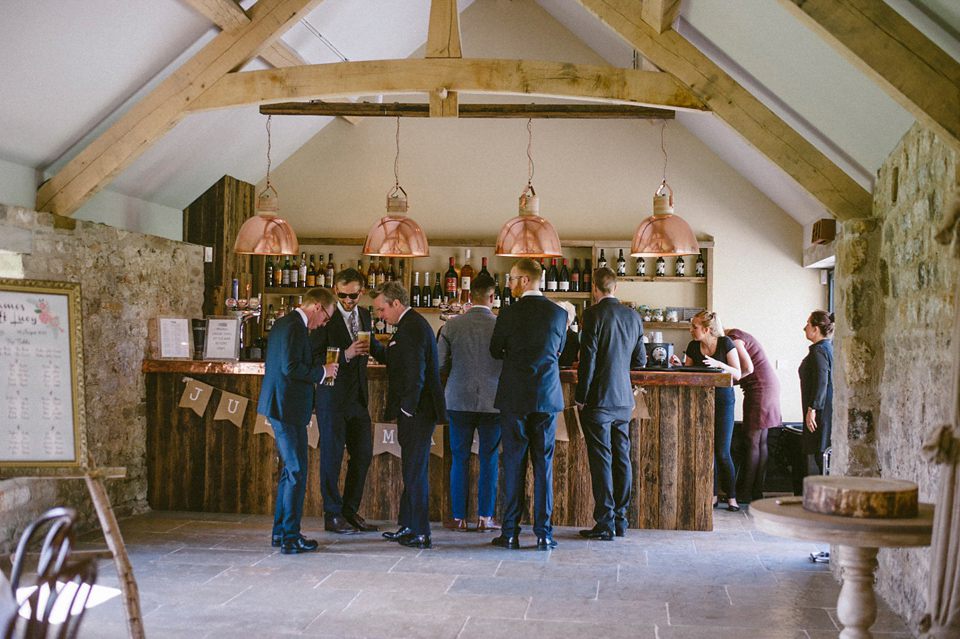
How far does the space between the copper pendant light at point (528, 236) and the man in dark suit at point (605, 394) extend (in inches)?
17.7

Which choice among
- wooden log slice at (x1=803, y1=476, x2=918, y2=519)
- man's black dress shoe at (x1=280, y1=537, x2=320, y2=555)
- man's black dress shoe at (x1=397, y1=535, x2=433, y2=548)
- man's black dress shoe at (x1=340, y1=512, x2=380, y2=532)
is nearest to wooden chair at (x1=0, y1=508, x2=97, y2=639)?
wooden log slice at (x1=803, y1=476, x2=918, y2=519)

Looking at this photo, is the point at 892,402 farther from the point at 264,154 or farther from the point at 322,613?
the point at 264,154

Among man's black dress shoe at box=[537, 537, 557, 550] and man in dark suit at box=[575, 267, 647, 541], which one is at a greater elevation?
man in dark suit at box=[575, 267, 647, 541]

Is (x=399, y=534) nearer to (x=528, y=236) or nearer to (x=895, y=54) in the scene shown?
(x=528, y=236)

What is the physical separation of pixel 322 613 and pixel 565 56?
245 inches

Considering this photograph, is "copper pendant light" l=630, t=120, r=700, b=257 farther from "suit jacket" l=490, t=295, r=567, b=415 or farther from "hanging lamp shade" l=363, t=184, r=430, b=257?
"hanging lamp shade" l=363, t=184, r=430, b=257

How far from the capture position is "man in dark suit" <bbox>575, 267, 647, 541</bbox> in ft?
17.0

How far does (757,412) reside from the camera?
6281 mm

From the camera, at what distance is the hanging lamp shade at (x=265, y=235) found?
578 cm

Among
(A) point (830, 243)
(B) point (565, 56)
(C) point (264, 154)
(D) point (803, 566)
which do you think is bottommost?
(D) point (803, 566)

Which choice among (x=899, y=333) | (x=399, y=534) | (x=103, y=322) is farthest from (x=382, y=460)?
(x=899, y=333)

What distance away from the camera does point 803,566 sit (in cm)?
475

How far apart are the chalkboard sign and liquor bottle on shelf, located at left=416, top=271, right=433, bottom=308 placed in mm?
5239

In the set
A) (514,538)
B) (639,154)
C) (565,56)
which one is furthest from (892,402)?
(565,56)
